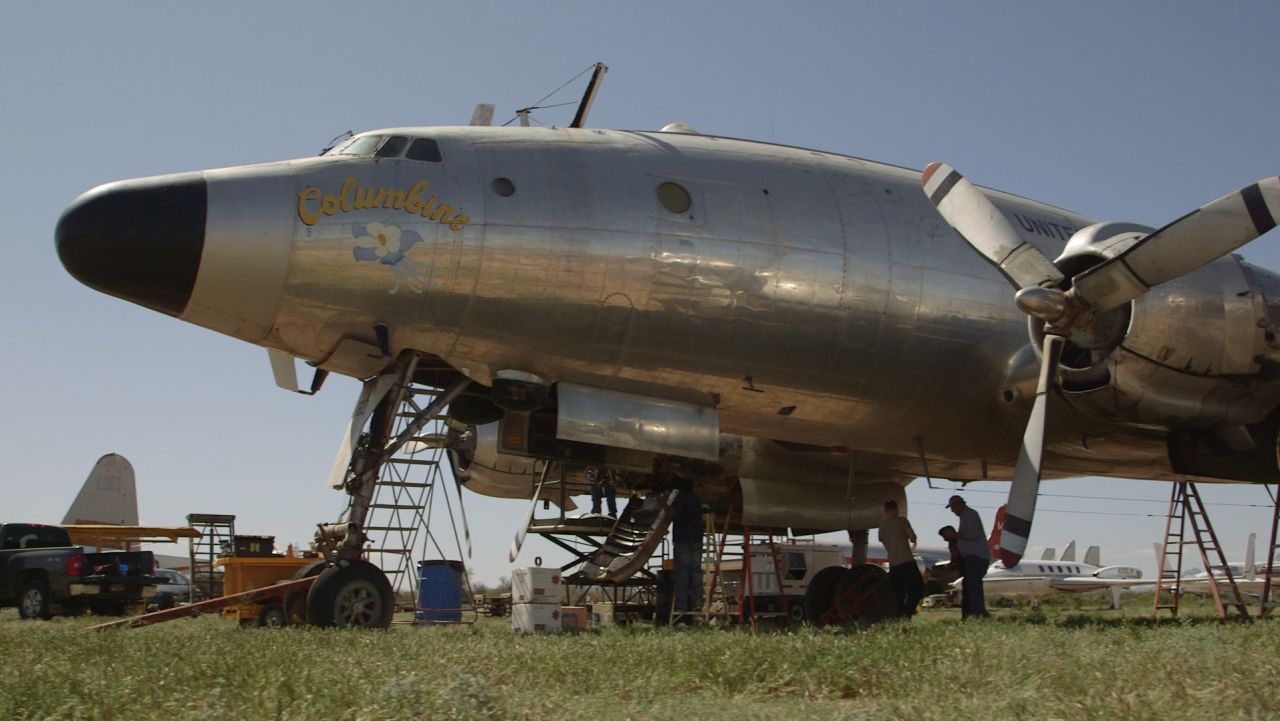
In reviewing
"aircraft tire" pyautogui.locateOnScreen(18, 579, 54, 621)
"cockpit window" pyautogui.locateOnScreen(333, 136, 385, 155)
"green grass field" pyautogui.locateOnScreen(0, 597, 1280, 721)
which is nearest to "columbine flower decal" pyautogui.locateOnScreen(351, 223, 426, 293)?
"cockpit window" pyautogui.locateOnScreen(333, 136, 385, 155)

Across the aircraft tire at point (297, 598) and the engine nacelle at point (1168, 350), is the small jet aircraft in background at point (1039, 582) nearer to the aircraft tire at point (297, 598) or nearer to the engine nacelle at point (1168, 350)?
the engine nacelle at point (1168, 350)

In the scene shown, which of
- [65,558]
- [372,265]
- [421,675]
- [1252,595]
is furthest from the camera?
[1252,595]

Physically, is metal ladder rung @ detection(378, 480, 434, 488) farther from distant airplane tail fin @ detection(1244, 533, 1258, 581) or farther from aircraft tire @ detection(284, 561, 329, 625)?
distant airplane tail fin @ detection(1244, 533, 1258, 581)

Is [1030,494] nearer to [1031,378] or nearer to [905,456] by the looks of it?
[1031,378]

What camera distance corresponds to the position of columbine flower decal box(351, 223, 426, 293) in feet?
31.5

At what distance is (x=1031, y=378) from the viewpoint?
11.6m

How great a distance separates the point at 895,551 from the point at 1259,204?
17.6ft

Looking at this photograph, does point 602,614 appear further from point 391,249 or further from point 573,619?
point 391,249

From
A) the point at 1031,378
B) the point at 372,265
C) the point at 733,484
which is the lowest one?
the point at 733,484

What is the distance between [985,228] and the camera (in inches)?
437

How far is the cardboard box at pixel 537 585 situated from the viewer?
1053 cm

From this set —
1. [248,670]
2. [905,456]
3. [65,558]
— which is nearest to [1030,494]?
[905,456]

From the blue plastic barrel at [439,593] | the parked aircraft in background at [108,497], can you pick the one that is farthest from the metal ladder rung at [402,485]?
the parked aircraft in background at [108,497]

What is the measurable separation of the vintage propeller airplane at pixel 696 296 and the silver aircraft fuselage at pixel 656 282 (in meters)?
0.03
